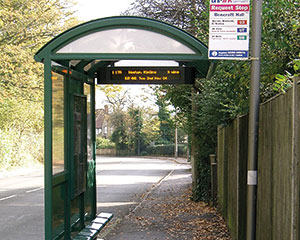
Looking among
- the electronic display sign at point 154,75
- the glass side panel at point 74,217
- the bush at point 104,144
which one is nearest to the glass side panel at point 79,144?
the glass side panel at point 74,217

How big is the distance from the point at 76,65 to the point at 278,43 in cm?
332

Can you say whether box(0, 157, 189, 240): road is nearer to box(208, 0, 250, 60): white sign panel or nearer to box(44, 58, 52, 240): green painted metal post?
box(44, 58, 52, 240): green painted metal post

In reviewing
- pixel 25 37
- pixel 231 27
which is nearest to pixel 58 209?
pixel 231 27

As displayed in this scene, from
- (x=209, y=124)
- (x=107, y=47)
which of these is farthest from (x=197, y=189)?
(x=107, y=47)

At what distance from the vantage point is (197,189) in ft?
45.6

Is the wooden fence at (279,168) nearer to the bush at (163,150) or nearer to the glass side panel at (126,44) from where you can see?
the glass side panel at (126,44)

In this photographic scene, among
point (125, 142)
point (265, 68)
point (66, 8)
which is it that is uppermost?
point (66, 8)

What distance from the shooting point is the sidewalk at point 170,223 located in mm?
8984

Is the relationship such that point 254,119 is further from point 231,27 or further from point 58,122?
point 58,122

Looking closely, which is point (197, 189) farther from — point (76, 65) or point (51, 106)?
point (51, 106)

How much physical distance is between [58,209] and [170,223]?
4.36 m

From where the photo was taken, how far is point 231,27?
5.49m

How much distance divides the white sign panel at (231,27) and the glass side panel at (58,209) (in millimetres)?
2872

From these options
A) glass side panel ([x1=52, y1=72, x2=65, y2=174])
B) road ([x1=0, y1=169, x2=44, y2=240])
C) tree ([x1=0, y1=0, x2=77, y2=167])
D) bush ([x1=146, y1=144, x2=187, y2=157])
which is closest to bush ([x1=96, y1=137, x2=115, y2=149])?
bush ([x1=146, y1=144, x2=187, y2=157])
